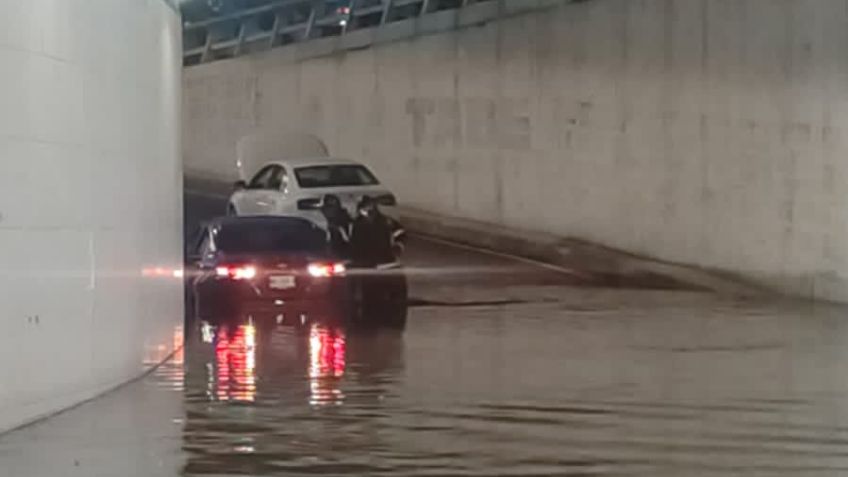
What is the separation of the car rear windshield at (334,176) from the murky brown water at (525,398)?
595 centimetres

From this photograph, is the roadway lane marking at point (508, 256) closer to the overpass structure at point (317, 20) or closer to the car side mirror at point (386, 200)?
the car side mirror at point (386, 200)

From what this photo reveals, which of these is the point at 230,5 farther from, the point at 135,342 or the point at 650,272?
the point at 135,342

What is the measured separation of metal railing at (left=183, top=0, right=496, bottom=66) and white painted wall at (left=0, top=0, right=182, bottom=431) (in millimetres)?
17493

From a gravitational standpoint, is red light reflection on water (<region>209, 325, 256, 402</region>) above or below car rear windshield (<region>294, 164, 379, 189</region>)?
below

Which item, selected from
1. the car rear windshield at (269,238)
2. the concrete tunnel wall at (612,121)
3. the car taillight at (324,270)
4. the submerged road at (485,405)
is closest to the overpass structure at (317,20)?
the concrete tunnel wall at (612,121)

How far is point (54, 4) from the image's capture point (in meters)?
14.8

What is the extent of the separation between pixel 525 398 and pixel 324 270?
10057 mm

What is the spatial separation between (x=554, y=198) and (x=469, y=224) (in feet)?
6.50

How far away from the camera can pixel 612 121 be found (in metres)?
33.2

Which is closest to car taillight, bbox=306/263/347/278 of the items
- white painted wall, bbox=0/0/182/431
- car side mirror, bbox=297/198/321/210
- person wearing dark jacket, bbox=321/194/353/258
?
person wearing dark jacket, bbox=321/194/353/258

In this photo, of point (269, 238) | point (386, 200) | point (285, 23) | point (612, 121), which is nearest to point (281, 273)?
point (269, 238)

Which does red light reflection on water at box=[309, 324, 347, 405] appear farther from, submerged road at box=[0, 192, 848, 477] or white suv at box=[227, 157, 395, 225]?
white suv at box=[227, 157, 395, 225]

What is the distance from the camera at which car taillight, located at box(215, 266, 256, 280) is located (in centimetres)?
2553

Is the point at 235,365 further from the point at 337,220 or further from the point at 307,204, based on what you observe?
the point at 307,204
